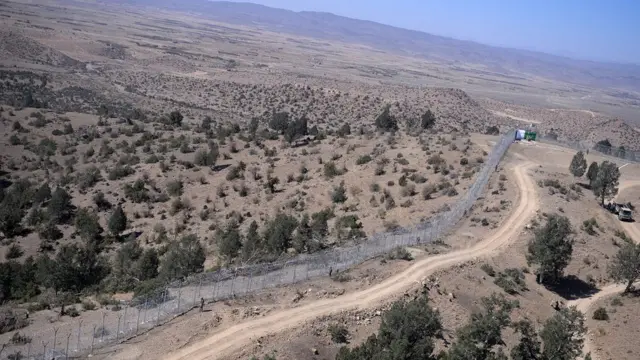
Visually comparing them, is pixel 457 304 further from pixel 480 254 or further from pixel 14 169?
pixel 14 169

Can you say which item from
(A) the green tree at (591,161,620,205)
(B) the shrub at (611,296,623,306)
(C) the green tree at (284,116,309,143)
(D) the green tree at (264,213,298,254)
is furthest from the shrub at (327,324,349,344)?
(C) the green tree at (284,116,309,143)

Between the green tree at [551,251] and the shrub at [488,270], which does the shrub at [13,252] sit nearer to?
the shrub at [488,270]

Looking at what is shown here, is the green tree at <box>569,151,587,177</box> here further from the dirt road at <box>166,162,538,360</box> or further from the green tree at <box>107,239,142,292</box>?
the green tree at <box>107,239,142,292</box>

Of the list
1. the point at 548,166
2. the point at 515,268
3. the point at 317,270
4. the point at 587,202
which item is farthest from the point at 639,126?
the point at 317,270

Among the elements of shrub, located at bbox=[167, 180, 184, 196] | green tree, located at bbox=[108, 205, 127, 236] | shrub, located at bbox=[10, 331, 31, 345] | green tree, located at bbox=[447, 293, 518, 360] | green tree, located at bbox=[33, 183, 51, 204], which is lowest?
green tree, located at bbox=[33, 183, 51, 204]

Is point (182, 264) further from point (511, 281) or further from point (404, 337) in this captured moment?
point (511, 281)
